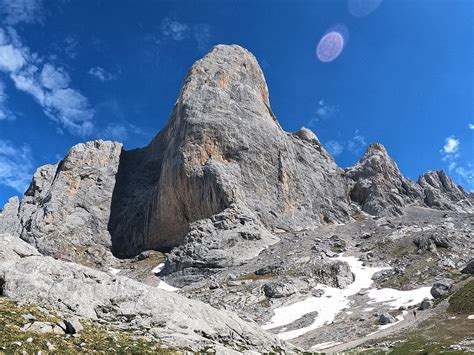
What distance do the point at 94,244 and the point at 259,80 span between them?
8850cm

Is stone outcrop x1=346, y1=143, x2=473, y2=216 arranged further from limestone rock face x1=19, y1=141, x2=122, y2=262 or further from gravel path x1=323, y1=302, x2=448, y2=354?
gravel path x1=323, y1=302, x2=448, y2=354

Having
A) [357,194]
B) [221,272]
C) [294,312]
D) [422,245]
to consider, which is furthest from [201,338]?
[357,194]

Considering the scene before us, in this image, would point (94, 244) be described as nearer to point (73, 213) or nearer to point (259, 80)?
point (73, 213)

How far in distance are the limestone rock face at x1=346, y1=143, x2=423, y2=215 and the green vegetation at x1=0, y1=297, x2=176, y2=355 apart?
5646 inches

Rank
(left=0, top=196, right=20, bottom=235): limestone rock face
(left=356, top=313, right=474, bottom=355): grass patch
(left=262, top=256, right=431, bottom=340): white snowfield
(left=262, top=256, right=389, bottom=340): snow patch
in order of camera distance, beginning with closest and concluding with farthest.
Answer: (left=356, top=313, right=474, bottom=355): grass patch, (left=262, top=256, right=389, bottom=340): snow patch, (left=262, top=256, right=431, bottom=340): white snowfield, (left=0, top=196, right=20, bottom=235): limestone rock face

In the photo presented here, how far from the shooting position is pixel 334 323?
2250 inches

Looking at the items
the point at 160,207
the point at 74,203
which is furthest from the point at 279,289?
the point at 74,203

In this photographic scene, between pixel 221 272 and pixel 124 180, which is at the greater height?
pixel 124 180

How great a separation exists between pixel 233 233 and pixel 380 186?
265ft

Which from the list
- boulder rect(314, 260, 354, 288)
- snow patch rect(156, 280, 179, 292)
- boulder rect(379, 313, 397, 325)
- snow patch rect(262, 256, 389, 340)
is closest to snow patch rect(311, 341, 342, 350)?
snow patch rect(262, 256, 389, 340)

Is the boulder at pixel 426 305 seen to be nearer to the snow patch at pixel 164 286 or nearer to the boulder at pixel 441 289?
the boulder at pixel 441 289

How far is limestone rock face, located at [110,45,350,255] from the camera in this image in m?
123

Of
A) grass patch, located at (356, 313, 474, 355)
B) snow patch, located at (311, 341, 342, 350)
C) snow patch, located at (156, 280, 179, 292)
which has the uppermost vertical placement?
snow patch, located at (156, 280, 179, 292)

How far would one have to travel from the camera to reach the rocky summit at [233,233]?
23406 mm
